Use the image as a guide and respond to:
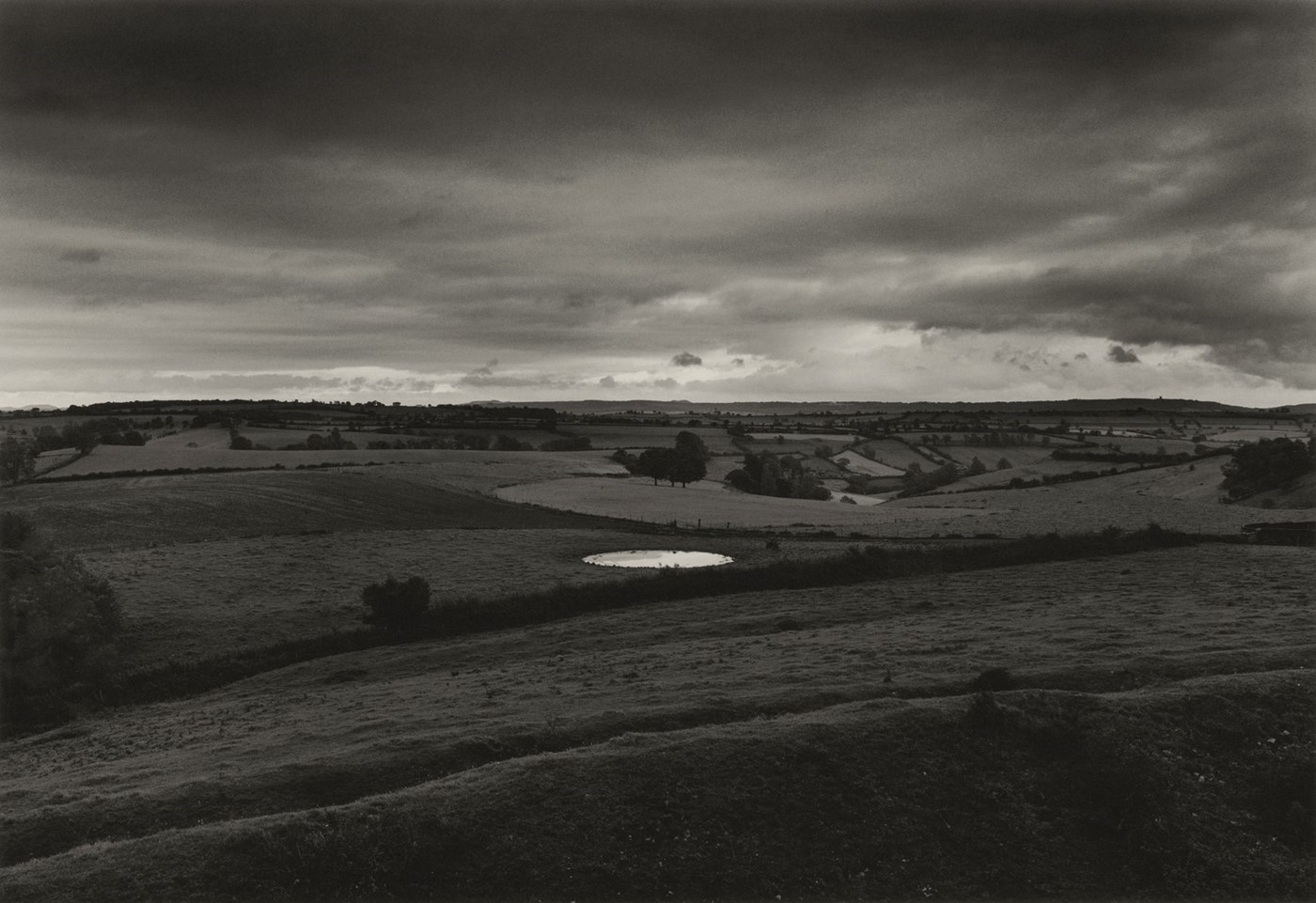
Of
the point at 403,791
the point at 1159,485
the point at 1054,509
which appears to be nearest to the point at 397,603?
the point at 403,791

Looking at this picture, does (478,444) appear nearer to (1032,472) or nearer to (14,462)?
(14,462)

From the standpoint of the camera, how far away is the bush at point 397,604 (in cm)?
4375

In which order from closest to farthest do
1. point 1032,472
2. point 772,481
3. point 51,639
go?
1. point 51,639
2. point 772,481
3. point 1032,472

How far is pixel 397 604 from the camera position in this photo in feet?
144

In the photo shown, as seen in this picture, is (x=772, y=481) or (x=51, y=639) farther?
(x=772, y=481)

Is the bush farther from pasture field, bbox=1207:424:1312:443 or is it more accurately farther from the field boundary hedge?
pasture field, bbox=1207:424:1312:443

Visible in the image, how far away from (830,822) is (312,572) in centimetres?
4259

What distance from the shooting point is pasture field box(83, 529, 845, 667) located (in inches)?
1666

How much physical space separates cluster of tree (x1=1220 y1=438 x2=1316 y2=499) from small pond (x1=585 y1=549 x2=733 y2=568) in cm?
7672

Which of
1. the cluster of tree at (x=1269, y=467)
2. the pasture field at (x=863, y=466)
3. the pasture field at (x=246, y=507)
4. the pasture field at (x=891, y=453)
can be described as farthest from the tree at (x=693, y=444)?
the cluster of tree at (x=1269, y=467)

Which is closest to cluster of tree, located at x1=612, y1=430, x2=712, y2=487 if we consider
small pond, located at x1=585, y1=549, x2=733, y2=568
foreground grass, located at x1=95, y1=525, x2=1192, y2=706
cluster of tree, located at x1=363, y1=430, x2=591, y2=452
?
cluster of tree, located at x1=363, y1=430, x2=591, y2=452

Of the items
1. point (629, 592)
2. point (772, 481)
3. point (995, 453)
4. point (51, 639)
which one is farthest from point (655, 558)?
point (995, 453)

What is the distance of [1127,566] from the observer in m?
52.8

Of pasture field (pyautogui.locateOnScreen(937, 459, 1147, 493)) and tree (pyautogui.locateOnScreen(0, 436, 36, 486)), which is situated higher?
tree (pyautogui.locateOnScreen(0, 436, 36, 486))
